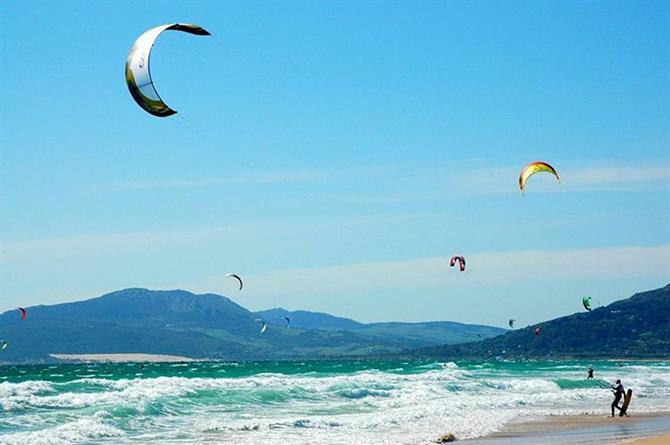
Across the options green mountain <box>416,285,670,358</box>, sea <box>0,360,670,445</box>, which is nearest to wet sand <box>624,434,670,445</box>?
sea <box>0,360,670,445</box>

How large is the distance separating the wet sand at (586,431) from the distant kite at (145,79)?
32.9 feet

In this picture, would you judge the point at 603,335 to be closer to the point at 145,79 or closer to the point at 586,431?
the point at 586,431

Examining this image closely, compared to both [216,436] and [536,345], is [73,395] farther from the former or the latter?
[536,345]

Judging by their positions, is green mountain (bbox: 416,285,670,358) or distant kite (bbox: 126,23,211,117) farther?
green mountain (bbox: 416,285,670,358)

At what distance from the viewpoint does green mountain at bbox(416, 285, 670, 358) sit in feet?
438

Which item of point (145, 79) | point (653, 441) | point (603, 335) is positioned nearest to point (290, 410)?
Result: point (653, 441)

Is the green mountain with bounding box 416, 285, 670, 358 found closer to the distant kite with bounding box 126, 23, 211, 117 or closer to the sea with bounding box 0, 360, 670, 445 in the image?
the sea with bounding box 0, 360, 670, 445

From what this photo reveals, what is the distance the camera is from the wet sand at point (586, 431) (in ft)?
72.0

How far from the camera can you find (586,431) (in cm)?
2434

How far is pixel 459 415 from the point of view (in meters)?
30.8

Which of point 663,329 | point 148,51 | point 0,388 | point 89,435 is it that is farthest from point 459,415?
point 663,329

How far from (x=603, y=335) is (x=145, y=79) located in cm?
13215

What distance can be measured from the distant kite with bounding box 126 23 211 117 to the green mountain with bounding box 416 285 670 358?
11178cm

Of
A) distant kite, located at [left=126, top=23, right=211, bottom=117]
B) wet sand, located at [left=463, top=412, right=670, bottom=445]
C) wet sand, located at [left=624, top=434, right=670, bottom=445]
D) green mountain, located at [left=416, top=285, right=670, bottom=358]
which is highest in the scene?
green mountain, located at [left=416, top=285, right=670, bottom=358]
